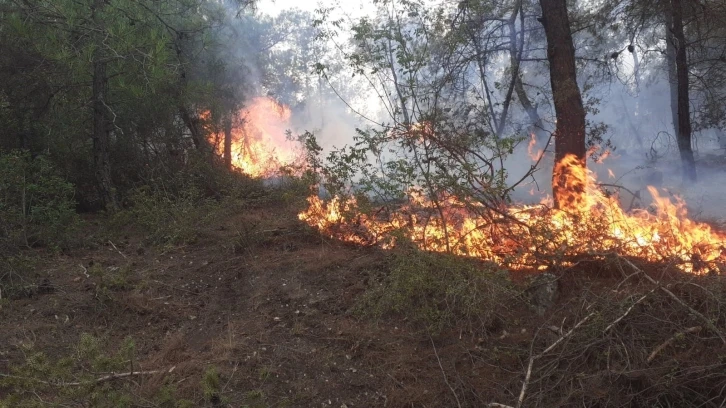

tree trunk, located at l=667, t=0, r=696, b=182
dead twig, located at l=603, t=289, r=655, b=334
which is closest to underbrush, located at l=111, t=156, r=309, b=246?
dead twig, located at l=603, t=289, r=655, b=334

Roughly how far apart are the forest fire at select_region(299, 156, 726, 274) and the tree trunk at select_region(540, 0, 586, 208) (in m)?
0.37

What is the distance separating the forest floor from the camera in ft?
10.3

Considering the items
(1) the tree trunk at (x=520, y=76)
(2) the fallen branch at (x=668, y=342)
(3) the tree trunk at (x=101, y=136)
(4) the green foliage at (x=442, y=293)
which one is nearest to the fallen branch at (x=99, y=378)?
(4) the green foliage at (x=442, y=293)

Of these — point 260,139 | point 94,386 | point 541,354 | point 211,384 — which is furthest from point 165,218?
point 260,139

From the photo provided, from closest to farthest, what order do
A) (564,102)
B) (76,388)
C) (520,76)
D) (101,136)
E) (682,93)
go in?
(76,388), (564,102), (101,136), (682,93), (520,76)

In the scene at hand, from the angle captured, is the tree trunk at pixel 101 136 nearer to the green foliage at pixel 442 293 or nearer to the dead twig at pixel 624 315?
the green foliage at pixel 442 293

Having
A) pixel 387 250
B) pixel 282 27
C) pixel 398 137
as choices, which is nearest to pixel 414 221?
pixel 387 250

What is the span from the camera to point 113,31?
24.7 ft

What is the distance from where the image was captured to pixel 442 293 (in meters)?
4.56

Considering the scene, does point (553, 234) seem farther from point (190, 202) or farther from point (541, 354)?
point (190, 202)

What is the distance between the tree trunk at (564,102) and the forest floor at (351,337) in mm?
2587

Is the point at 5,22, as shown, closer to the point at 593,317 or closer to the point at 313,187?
the point at 313,187

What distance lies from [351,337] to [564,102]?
5.04 m

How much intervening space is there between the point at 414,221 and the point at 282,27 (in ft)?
68.5
